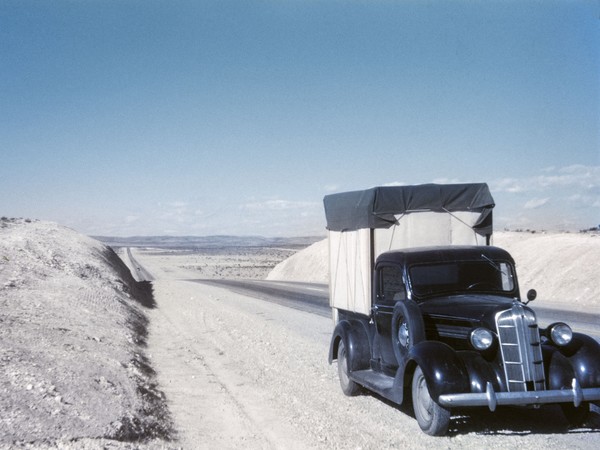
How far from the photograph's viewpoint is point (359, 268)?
951 centimetres

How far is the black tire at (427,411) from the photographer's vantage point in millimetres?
6523

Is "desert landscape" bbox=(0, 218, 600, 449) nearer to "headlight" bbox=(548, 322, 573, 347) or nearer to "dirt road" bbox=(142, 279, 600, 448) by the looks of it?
"dirt road" bbox=(142, 279, 600, 448)

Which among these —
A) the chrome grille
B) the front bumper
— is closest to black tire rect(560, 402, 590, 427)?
the front bumper

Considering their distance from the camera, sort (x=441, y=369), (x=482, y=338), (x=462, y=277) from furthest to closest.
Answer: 1. (x=462, y=277)
2. (x=482, y=338)
3. (x=441, y=369)

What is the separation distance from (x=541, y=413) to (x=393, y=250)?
2799 millimetres

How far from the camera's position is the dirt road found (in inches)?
263

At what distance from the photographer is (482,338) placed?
6.59m

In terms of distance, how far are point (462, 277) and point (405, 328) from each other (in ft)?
3.90

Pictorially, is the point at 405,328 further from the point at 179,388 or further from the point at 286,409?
the point at 179,388

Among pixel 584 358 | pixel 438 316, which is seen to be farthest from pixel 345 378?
pixel 584 358

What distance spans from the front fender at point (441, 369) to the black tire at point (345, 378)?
7.57 feet

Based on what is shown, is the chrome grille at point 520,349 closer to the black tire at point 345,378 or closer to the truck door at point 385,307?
the truck door at point 385,307

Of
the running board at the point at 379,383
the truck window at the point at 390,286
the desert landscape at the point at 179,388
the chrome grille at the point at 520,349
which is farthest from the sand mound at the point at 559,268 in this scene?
the chrome grille at the point at 520,349

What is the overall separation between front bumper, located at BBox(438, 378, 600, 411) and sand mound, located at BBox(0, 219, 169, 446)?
3.31 metres
